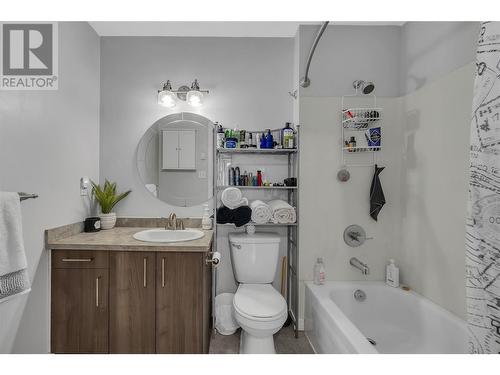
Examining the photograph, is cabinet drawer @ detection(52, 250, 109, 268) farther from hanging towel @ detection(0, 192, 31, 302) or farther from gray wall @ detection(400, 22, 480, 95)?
gray wall @ detection(400, 22, 480, 95)

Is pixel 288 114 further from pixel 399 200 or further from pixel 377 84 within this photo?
pixel 399 200

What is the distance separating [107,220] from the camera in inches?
82.7

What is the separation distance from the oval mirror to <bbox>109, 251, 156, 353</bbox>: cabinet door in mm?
730

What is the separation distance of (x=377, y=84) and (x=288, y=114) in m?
0.75

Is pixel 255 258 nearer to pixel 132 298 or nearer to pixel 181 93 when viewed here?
pixel 132 298

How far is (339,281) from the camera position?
2.11 metres

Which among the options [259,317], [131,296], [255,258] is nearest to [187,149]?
[255,258]

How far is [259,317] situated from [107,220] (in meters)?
1.42

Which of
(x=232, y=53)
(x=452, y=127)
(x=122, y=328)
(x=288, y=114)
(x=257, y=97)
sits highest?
(x=232, y=53)

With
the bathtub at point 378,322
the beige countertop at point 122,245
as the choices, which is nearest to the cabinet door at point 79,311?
the beige countertop at point 122,245

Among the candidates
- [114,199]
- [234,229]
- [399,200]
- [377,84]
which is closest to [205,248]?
[234,229]

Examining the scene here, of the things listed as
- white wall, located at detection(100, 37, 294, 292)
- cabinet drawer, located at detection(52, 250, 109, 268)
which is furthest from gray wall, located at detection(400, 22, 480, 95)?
cabinet drawer, located at detection(52, 250, 109, 268)

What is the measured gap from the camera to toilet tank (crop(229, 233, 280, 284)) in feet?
6.58
